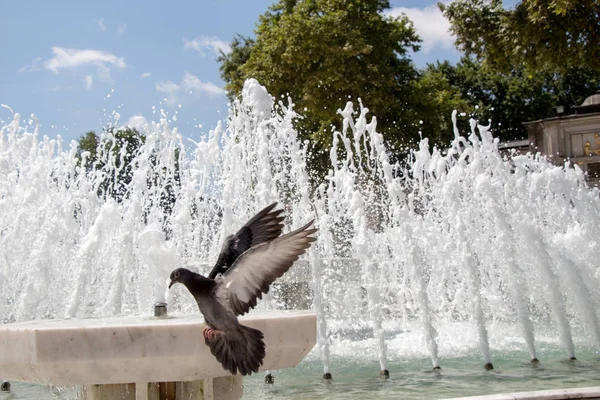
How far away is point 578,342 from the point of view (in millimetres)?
9391

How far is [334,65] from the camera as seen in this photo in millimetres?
23219

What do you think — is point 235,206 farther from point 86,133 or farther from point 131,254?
point 86,133

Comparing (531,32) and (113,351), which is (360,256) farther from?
(113,351)

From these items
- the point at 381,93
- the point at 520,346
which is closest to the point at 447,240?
the point at 520,346

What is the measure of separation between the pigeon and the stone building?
1187 inches

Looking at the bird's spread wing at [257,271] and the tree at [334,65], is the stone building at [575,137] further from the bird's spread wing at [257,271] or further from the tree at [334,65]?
the bird's spread wing at [257,271]

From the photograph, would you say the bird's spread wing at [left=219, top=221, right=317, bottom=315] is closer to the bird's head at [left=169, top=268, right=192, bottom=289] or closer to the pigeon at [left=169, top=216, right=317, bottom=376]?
the pigeon at [left=169, top=216, right=317, bottom=376]

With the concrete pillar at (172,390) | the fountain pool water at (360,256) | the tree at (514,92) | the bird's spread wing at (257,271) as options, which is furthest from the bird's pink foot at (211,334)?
the tree at (514,92)

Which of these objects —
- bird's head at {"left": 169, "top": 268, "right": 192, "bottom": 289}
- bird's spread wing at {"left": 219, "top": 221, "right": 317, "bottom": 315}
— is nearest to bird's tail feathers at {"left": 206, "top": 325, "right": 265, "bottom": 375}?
bird's spread wing at {"left": 219, "top": 221, "right": 317, "bottom": 315}

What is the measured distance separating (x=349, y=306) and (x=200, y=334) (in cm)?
882

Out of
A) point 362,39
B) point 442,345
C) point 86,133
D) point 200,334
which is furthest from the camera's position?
point 86,133

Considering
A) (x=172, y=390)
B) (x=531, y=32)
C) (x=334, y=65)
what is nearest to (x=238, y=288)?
(x=172, y=390)

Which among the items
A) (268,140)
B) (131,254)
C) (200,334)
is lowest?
(200,334)

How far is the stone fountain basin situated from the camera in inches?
145
